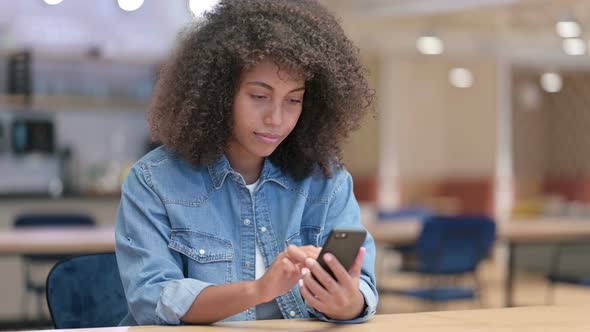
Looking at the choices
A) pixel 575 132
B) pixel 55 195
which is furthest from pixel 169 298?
pixel 575 132

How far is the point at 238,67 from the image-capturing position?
6.38ft

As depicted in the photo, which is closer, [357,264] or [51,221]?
[357,264]

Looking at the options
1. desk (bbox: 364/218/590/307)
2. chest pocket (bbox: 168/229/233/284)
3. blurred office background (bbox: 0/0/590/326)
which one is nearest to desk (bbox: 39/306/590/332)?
chest pocket (bbox: 168/229/233/284)

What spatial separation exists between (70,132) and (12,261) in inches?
83.7

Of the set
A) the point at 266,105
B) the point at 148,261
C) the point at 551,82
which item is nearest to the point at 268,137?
the point at 266,105

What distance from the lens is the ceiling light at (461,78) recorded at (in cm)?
1228

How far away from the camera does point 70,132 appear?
8516 mm

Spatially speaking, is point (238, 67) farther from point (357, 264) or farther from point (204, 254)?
point (357, 264)

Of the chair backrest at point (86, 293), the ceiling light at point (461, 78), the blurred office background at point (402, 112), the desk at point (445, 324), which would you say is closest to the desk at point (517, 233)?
the blurred office background at point (402, 112)

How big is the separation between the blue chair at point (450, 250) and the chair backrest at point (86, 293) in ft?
10.2

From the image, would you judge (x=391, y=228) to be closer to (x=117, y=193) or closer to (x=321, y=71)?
(x=117, y=193)

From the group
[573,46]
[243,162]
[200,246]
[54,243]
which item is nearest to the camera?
[200,246]

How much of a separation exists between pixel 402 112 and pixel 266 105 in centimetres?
1061

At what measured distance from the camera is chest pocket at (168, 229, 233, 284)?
6.19ft
